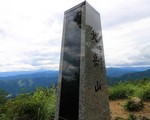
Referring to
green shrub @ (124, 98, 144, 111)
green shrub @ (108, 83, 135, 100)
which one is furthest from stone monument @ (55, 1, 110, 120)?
green shrub @ (108, 83, 135, 100)

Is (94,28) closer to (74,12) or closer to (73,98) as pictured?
(74,12)

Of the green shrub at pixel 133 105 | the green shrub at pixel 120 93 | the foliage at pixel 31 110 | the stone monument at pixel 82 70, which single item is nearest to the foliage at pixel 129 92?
the green shrub at pixel 120 93

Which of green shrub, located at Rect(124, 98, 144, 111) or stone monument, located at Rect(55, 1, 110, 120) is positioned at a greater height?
stone monument, located at Rect(55, 1, 110, 120)

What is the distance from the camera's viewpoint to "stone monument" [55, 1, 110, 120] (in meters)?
3.95

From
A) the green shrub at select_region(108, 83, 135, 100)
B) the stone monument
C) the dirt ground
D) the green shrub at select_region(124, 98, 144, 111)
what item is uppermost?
the stone monument

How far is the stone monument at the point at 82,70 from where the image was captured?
3953 mm

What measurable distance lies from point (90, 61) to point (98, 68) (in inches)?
14.0

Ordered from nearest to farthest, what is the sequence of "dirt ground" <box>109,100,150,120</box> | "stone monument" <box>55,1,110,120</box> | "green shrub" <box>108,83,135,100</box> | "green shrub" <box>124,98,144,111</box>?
1. "stone monument" <box>55,1,110,120</box>
2. "dirt ground" <box>109,100,150,120</box>
3. "green shrub" <box>124,98,144,111</box>
4. "green shrub" <box>108,83,135,100</box>

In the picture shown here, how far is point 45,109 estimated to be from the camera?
635cm

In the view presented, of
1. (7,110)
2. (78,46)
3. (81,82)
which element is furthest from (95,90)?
(7,110)

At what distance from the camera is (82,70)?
3975 mm

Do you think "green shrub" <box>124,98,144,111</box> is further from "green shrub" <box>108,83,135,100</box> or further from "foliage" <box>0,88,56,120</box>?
"foliage" <box>0,88,56,120</box>

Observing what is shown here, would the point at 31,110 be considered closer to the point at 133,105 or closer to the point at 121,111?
the point at 121,111

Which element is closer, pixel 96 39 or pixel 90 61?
pixel 90 61
